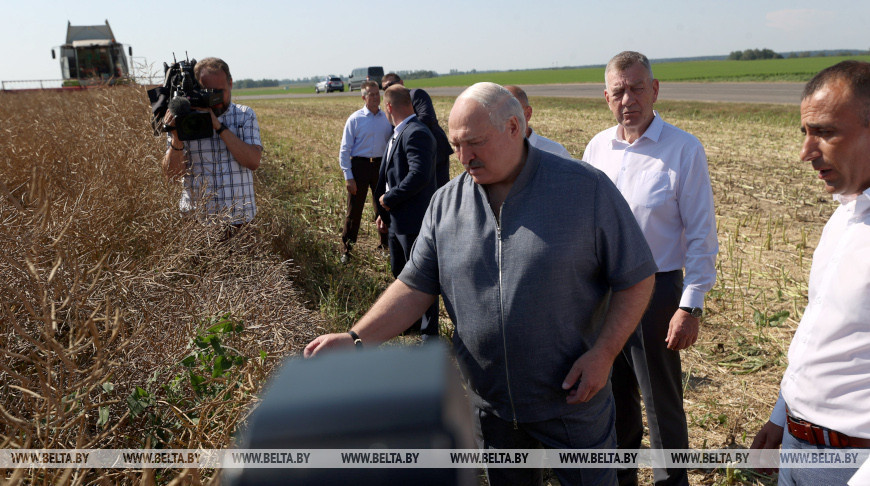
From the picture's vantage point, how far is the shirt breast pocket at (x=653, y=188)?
2.79 metres

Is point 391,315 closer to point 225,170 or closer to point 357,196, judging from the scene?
point 225,170

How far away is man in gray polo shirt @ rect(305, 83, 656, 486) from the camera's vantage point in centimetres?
196

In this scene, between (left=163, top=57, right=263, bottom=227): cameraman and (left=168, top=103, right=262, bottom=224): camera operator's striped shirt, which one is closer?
(left=163, top=57, right=263, bottom=227): cameraman

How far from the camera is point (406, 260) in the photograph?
195 inches

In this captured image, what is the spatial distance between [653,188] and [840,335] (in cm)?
131

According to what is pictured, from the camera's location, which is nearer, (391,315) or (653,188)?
(391,315)

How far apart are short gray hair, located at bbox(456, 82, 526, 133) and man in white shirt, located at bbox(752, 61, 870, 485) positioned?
81 centimetres

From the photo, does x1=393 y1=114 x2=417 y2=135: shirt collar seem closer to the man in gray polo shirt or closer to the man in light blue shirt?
the man in light blue shirt

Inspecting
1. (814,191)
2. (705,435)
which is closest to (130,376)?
(705,435)

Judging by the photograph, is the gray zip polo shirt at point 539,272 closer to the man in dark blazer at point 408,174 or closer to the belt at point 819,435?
the belt at point 819,435

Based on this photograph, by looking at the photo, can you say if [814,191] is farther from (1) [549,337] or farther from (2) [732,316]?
(1) [549,337]

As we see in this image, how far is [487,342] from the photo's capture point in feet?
6.68

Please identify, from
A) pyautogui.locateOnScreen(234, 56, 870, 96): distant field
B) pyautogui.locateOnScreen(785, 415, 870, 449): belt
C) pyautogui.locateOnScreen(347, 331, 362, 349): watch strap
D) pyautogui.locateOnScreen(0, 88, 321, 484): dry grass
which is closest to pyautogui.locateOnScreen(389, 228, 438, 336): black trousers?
pyautogui.locateOnScreen(0, 88, 321, 484): dry grass

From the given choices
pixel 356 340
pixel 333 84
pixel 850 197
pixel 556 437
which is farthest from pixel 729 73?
pixel 356 340
